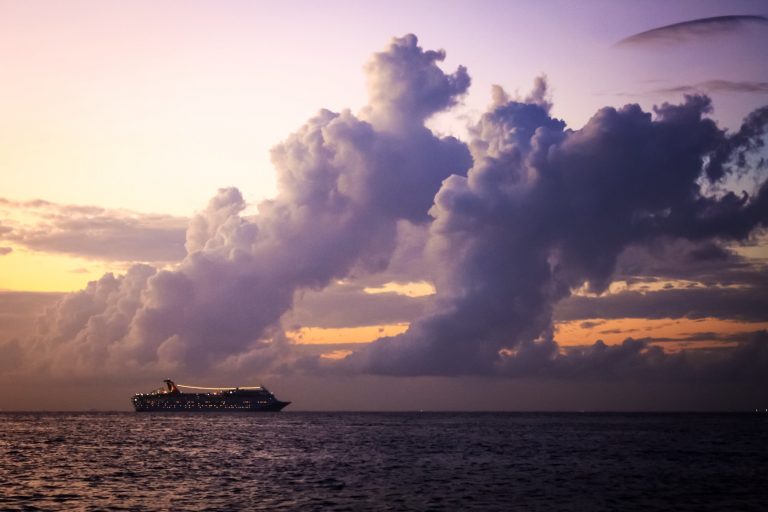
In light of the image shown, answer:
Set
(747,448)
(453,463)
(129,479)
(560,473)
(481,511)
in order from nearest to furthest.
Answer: (481,511), (129,479), (560,473), (453,463), (747,448)

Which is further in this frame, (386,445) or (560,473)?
(386,445)

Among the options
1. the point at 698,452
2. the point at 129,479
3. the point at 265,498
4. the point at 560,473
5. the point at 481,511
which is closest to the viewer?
the point at 481,511

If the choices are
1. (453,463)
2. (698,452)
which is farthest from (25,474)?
(698,452)

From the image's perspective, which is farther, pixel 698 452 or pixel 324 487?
pixel 698 452

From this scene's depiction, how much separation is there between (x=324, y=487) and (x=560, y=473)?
29504 mm

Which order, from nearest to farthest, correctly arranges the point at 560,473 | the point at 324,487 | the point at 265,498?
the point at 265,498 < the point at 324,487 < the point at 560,473

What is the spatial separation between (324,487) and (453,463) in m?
31.1

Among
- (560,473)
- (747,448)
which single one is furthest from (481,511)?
(747,448)

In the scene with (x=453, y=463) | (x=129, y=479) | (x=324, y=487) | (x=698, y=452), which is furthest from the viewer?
(x=698, y=452)

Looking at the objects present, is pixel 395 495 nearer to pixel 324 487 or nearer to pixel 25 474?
pixel 324 487

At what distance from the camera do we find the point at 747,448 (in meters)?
141

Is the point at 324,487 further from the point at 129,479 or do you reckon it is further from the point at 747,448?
the point at 747,448

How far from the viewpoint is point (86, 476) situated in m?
86.0

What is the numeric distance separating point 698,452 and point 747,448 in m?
18.2
